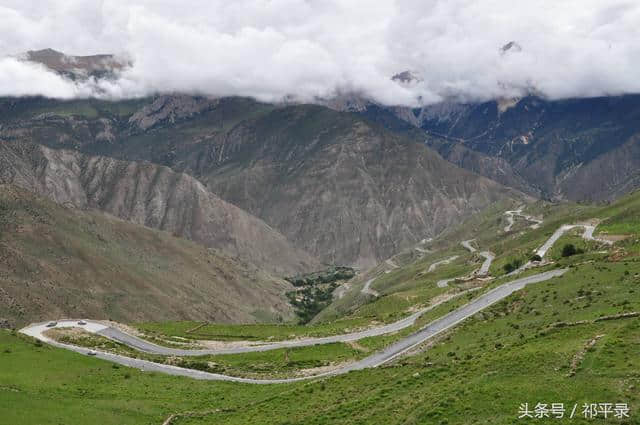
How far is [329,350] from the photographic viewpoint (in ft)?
241

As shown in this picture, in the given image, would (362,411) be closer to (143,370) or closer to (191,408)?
(191,408)

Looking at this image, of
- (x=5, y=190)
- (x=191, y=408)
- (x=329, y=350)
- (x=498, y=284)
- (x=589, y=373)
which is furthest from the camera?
(x=5, y=190)

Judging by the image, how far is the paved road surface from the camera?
6231 centimetres

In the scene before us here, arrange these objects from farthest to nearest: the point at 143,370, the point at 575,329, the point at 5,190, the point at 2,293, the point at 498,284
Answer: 1. the point at 5,190
2. the point at 2,293
3. the point at 498,284
4. the point at 143,370
5. the point at 575,329

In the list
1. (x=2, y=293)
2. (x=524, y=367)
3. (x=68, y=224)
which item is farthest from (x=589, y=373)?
(x=68, y=224)

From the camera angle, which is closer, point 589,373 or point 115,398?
point 589,373

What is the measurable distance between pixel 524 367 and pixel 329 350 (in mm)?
37610

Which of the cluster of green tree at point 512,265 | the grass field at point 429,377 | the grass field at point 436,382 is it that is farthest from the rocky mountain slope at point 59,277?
the cluster of green tree at point 512,265

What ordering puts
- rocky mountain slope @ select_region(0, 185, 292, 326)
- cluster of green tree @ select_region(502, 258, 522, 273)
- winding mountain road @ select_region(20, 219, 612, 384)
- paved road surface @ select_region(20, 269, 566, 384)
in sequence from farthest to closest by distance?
1. rocky mountain slope @ select_region(0, 185, 292, 326)
2. cluster of green tree @ select_region(502, 258, 522, 273)
3. winding mountain road @ select_region(20, 219, 612, 384)
4. paved road surface @ select_region(20, 269, 566, 384)

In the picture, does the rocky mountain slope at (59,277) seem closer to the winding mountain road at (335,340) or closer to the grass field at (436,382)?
the winding mountain road at (335,340)

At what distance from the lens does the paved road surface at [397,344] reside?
6231 cm

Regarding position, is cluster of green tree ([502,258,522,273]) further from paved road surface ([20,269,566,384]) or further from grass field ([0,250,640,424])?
grass field ([0,250,640,424])

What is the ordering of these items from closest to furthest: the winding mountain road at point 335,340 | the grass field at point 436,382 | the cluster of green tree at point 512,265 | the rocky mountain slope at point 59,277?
the grass field at point 436,382, the winding mountain road at point 335,340, the cluster of green tree at point 512,265, the rocky mountain slope at point 59,277

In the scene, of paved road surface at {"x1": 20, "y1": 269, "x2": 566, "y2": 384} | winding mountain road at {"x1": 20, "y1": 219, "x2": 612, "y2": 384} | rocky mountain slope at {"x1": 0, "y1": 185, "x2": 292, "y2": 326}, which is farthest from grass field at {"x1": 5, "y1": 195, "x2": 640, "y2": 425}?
rocky mountain slope at {"x1": 0, "y1": 185, "x2": 292, "y2": 326}
